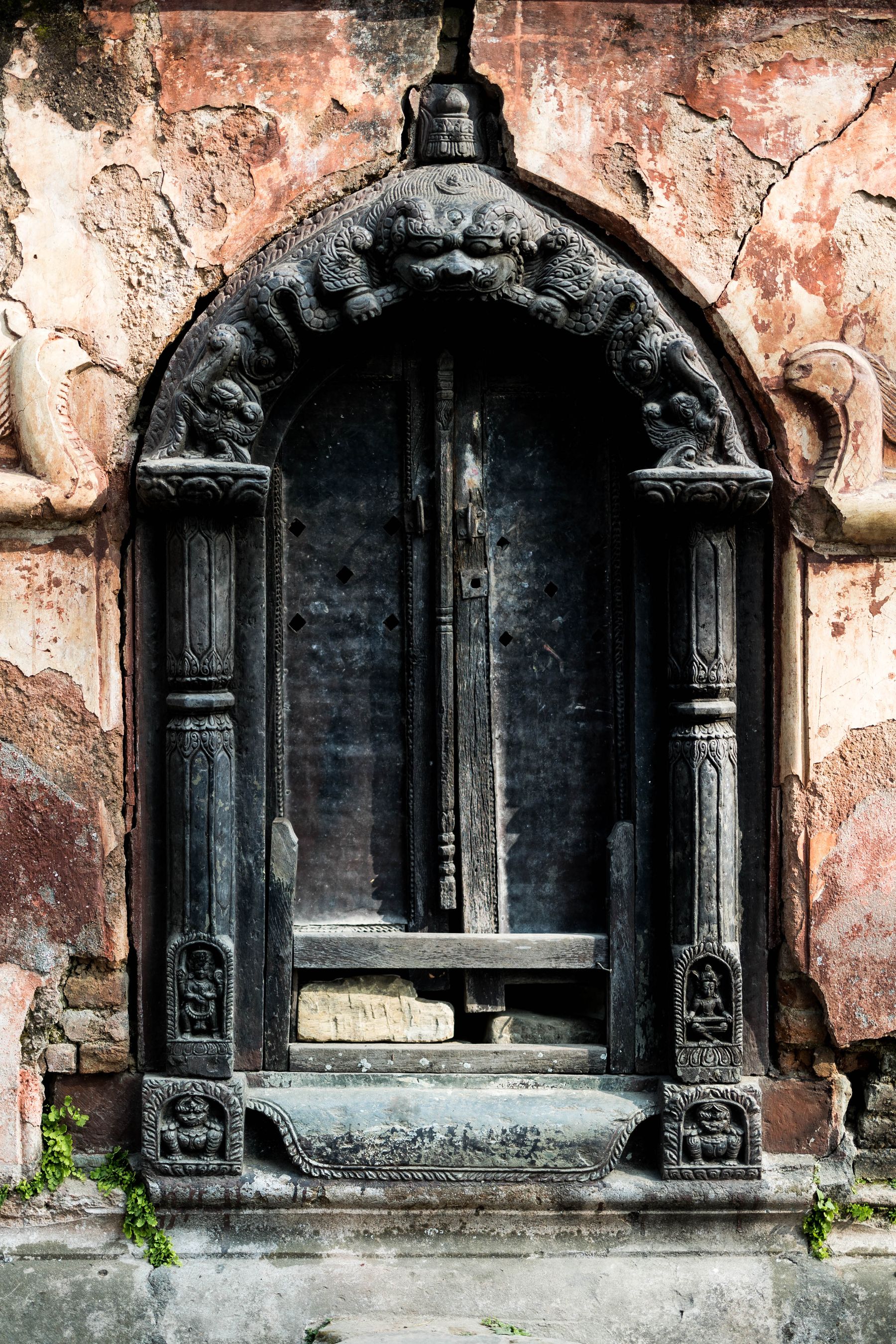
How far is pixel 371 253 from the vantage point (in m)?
3.08

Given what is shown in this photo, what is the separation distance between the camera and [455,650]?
11.0 ft

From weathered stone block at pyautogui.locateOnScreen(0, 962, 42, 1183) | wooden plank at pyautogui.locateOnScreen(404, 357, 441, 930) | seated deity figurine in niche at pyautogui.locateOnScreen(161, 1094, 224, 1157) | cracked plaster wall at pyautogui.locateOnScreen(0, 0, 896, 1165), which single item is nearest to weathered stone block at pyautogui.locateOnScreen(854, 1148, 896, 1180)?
cracked plaster wall at pyautogui.locateOnScreen(0, 0, 896, 1165)

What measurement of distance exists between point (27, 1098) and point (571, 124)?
2.96 meters

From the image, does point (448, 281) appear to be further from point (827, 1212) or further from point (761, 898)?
point (827, 1212)

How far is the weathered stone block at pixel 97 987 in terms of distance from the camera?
3.25 m

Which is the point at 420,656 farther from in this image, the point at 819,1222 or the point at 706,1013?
the point at 819,1222

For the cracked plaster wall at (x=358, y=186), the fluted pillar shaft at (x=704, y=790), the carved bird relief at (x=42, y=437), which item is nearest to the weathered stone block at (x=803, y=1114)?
the fluted pillar shaft at (x=704, y=790)

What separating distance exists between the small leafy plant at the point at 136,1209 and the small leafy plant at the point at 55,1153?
79 mm

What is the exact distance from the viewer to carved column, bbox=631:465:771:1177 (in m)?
3.16

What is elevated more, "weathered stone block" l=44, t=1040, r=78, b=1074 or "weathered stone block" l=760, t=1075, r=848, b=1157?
"weathered stone block" l=44, t=1040, r=78, b=1074

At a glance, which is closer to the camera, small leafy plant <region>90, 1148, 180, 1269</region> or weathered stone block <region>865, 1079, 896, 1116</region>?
small leafy plant <region>90, 1148, 180, 1269</region>

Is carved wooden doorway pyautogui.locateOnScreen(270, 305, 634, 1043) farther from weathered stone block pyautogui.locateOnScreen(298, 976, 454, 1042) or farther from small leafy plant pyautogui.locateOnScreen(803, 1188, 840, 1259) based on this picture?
small leafy plant pyautogui.locateOnScreen(803, 1188, 840, 1259)

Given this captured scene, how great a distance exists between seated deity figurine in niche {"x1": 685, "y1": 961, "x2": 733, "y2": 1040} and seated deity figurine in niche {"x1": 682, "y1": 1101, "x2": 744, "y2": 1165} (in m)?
0.19

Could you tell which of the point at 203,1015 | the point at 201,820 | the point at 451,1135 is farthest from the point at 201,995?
the point at 451,1135
